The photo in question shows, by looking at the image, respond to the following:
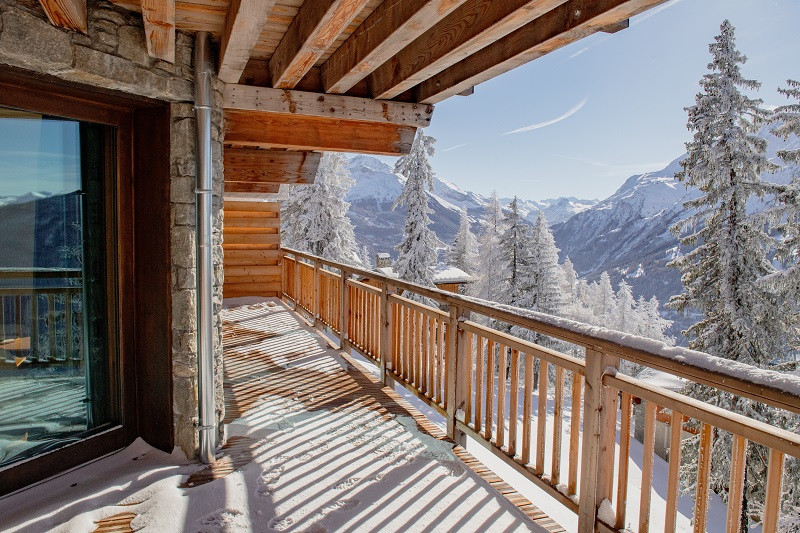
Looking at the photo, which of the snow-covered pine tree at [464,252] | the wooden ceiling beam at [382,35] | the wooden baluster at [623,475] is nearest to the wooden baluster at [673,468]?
the wooden baluster at [623,475]

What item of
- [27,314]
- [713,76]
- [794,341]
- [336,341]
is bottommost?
[794,341]

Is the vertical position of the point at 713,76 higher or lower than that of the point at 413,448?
higher

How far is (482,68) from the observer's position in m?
2.97

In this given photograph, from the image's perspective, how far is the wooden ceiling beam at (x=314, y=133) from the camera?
14.5ft

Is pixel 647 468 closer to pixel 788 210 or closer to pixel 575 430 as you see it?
pixel 575 430

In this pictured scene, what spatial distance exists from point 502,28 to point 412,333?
2.76m

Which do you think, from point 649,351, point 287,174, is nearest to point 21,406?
point 649,351

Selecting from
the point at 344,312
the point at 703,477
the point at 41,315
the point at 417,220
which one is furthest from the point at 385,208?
the point at 703,477

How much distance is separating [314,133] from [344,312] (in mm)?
2304

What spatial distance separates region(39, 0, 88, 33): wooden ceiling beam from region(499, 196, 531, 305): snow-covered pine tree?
18.5 metres

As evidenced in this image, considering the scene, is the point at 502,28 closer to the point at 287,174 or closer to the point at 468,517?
the point at 468,517

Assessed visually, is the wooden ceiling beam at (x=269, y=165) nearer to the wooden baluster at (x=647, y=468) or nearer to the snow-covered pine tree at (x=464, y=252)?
the wooden baluster at (x=647, y=468)

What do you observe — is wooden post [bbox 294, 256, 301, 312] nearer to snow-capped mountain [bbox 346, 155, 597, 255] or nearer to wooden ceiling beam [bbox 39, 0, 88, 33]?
wooden ceiling beam [bbox 39, 0, 88, 33]

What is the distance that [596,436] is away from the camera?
2256 millimetres
